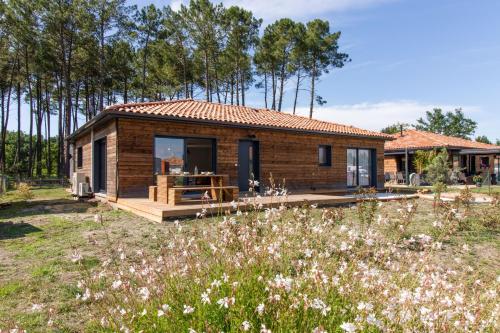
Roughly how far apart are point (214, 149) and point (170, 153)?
161 cm

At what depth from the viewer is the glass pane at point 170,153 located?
1154 cm

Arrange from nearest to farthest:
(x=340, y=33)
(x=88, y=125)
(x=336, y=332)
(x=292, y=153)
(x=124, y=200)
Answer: (x=336, y=332), (x=124, y=200), (x=88, y=125), (x=292, y=153), (x=340, y=33)

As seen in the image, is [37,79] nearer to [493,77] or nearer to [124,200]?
[124,200]

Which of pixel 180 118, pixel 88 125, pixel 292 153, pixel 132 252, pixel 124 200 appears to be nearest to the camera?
pixel 132 252

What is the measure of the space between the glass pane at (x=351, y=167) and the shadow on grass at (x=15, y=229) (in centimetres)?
1341

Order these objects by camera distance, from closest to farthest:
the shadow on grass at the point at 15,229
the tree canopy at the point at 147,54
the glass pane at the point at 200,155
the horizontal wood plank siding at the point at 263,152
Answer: the shadow on grass at the point at 15,229
the horizontal wood plank siding at the point at 263,152
the glass pane at the point at 200,155
the tree canopy at the point at 147,54

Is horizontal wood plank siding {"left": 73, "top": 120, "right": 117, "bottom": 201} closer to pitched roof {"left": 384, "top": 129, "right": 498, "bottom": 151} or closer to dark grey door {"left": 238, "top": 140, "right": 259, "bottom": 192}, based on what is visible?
dark grey door {"left": 238, "top": 140, "right": 259, "bottom": 192}

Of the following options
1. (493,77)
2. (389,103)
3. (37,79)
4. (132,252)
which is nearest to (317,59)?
(389,103)

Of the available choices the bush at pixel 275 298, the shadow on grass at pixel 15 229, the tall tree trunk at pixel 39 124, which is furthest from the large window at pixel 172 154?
the tall tree trunk at pixel 39 124

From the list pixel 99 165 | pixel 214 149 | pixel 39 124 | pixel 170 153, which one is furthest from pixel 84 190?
pixel 39 124

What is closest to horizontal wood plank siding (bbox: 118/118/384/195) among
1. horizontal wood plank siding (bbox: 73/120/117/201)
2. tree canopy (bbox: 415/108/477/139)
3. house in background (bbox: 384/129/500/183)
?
horizontal wood plank siding (bbox: 73/120/117/201)

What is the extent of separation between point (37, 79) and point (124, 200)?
86.7 ft

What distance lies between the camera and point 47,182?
24.7 metres

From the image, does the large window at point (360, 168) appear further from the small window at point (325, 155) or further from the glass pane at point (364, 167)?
the small window at point (325, 155)
